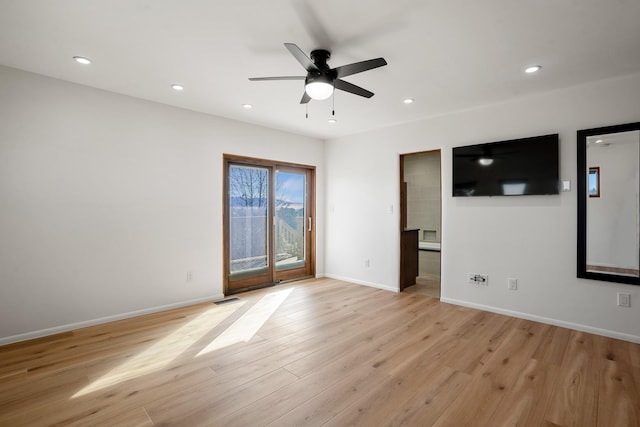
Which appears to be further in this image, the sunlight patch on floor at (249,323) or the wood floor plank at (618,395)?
the sunlight patch on floor at (249,323)

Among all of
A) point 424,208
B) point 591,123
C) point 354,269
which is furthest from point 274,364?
point 424,208

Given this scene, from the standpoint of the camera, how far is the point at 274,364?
259 centimetres

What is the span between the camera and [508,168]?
372 centimetres

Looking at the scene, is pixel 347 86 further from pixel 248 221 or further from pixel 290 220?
pixel 290 220

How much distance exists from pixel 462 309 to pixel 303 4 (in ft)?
12.6

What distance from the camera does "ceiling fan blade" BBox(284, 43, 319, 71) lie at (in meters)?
2.03

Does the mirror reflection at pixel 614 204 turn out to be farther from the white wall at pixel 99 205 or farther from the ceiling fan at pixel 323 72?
the white wall at pixel 99 205

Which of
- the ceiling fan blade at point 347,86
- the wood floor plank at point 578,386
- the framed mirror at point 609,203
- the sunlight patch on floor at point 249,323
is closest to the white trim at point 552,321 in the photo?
the wood floor plank at point 578,386

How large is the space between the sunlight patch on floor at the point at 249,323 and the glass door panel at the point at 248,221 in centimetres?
65

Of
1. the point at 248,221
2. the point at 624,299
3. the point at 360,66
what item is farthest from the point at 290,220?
the point at 624,299

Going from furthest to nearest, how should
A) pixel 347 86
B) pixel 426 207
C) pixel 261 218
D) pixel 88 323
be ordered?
pixel 426 207 < pixel 261 218 < pixel 88 323 < pixel 347 86

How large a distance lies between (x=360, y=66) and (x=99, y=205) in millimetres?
3167

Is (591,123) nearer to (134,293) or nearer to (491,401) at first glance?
(491,401)

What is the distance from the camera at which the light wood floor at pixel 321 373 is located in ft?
6.44
